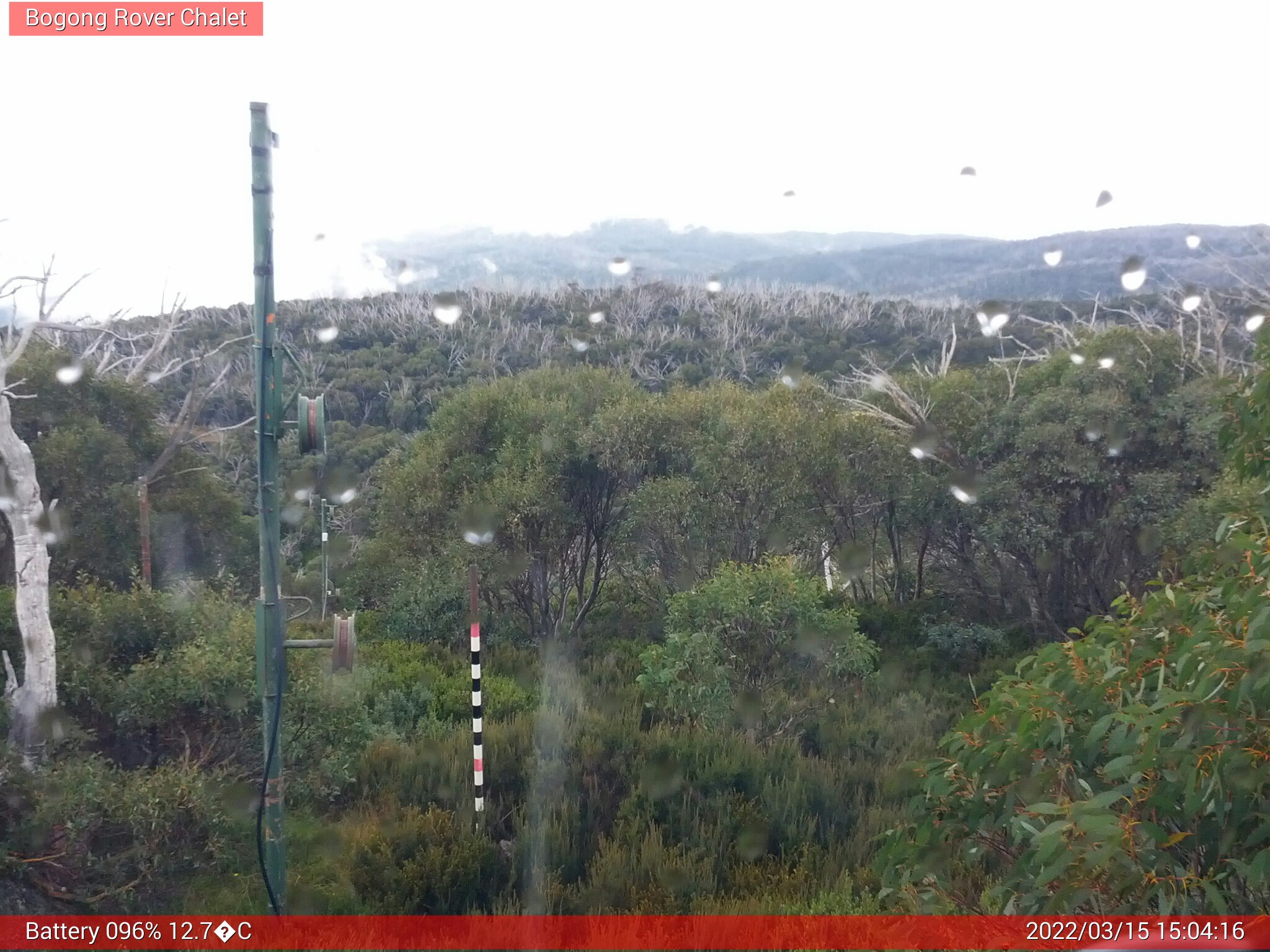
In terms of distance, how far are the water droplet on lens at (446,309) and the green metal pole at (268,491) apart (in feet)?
55.5

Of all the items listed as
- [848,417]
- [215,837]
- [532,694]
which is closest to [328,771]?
[215,837]

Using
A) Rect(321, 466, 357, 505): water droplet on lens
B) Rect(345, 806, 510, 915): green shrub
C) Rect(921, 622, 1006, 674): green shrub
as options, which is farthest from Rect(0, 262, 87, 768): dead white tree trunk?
Rect(921, 622, 1006, 674): green shrub

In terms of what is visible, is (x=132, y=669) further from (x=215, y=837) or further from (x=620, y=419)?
(x=620, y=419)

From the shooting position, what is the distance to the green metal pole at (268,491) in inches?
149

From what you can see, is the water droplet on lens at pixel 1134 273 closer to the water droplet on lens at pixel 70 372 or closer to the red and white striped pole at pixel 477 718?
the red and white striped pole at pixel 477 718

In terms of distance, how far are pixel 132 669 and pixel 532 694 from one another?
3305 millimetres

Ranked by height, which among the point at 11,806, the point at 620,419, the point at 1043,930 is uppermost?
the point at 620,419

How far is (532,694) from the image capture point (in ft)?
25.6

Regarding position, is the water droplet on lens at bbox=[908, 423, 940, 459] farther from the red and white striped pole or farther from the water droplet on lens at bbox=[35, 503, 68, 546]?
the water droplet on lens at bbox=[35, 503, 68, 546]

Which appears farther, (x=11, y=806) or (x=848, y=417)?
(x=848, y=417)

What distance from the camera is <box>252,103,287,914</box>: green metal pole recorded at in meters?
3.79

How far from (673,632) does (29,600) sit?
4.81 m

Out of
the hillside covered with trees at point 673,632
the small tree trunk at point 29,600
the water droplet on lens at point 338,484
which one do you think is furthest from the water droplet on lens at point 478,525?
the small tree trunk at point 29,600

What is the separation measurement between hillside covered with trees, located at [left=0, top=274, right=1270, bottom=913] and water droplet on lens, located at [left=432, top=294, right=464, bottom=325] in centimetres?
502
